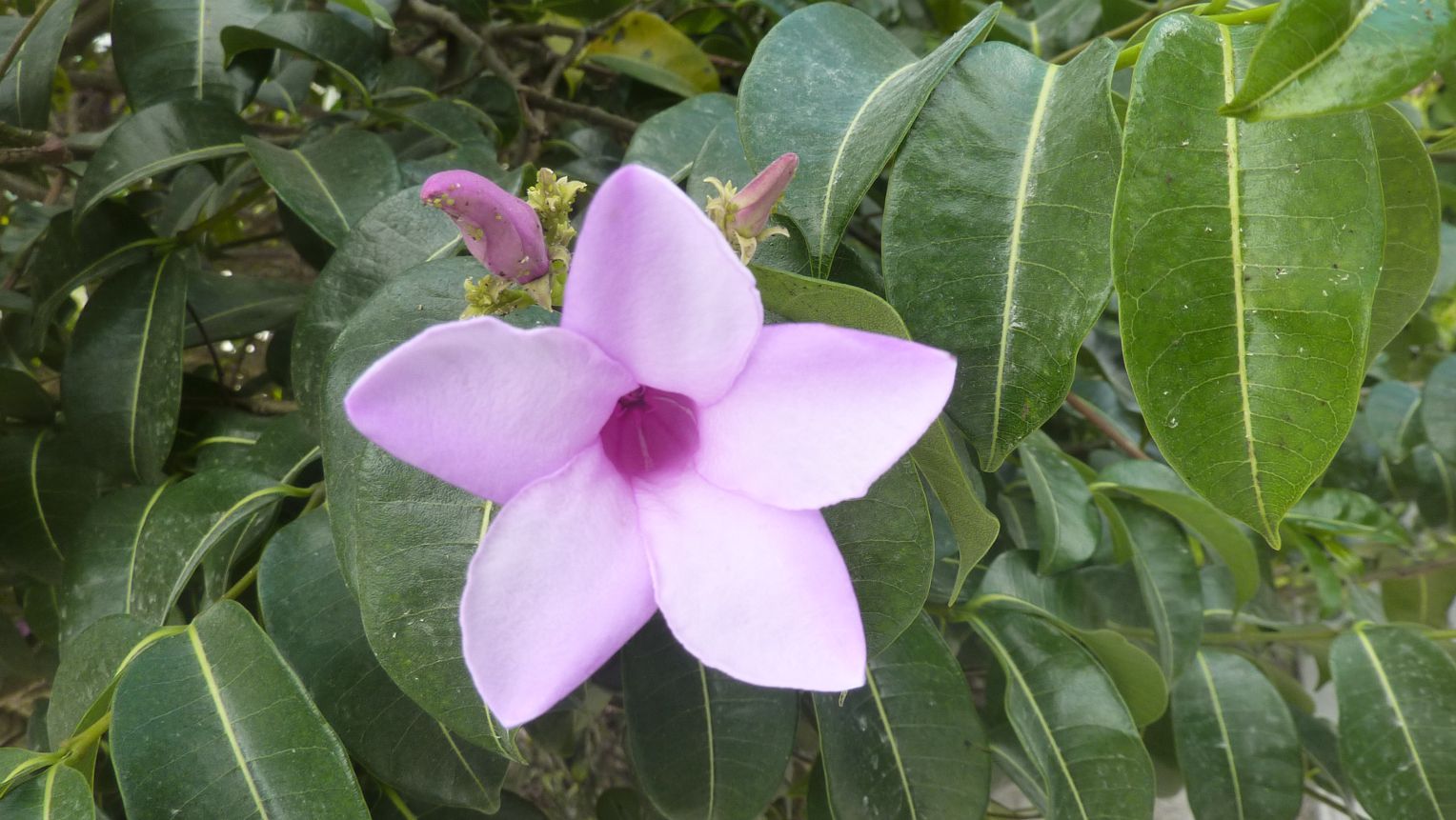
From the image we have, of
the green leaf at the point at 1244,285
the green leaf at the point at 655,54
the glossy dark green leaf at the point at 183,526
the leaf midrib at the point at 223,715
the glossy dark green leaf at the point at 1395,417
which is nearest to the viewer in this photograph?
the green leaf at the point at 1244,285

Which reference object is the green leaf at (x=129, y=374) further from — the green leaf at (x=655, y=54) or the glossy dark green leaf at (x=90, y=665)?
the green leaf at (x=655, y=54)

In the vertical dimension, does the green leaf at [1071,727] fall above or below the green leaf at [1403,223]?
Result: below

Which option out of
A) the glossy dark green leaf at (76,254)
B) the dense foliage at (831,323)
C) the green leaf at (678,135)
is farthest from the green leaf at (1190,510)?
the glossy dark green leaf at (76,254)

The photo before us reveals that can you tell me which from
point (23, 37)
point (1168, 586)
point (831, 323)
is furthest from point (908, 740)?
point (23, 37)

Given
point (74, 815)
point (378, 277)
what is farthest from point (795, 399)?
point (74, 815)

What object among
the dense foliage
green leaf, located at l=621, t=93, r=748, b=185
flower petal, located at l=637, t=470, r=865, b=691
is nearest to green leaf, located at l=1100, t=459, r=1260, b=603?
the dense foliage

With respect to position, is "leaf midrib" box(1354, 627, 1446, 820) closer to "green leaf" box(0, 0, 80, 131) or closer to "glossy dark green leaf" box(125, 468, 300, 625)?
"glossy dark green leaf" box(125, 468, 300, 625)

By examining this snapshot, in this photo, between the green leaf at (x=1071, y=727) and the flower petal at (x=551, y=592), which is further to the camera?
the green leaf at (x=1071, y=727)
